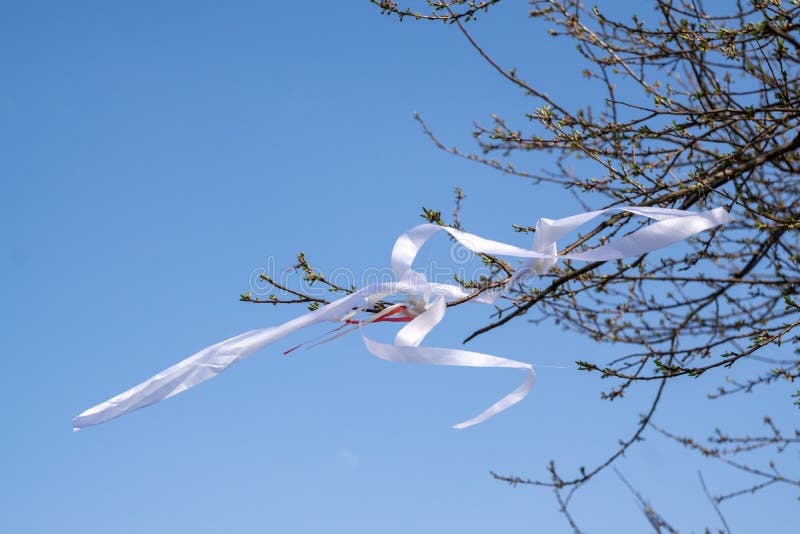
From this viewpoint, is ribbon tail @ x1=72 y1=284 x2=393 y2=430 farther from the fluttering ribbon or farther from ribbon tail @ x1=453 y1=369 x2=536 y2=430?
ribbon tail @ x1=453 y1=369 x2=536 y2=430

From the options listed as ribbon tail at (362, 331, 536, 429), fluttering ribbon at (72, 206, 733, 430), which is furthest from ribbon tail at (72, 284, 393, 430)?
ribbon tail at (362, 331, 536, 429)

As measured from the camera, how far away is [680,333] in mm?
2514

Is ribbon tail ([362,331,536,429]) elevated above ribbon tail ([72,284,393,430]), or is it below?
below

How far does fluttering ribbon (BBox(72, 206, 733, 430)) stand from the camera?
179cm

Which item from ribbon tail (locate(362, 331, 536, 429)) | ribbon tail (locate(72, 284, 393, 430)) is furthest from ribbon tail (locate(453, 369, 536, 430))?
ribbon tail (locate(72, 284, 393, 430))

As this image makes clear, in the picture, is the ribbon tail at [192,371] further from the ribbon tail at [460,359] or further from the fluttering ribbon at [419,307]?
the ribbon tail at [460,359]

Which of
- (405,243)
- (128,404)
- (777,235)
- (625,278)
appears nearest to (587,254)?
(625,278)

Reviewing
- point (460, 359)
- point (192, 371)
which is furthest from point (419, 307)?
point (192, 371)

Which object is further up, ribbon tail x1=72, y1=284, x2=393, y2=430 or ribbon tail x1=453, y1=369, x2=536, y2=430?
ribbon tail x1=72, y1=284, x2=393, y2=430

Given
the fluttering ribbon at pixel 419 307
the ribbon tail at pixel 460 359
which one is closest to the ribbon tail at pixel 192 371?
the fluttering ribbon at pixel 419 307

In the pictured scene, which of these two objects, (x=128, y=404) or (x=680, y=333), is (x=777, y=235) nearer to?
(x=680, y=333)

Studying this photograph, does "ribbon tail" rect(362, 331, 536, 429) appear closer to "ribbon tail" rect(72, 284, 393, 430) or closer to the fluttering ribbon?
the fluttering ribbon

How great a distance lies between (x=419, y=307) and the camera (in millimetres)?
1972

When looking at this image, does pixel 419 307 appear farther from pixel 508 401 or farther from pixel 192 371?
pixel 192 371
